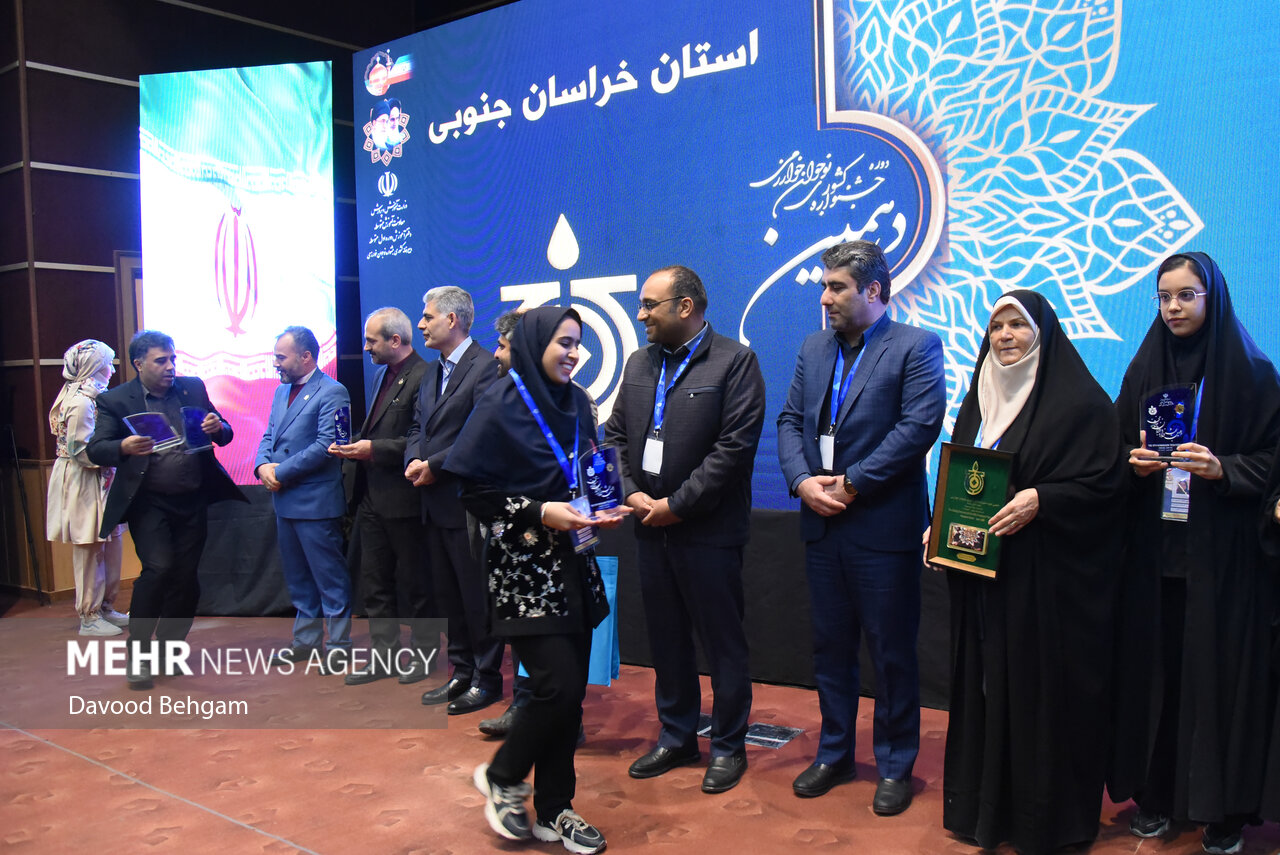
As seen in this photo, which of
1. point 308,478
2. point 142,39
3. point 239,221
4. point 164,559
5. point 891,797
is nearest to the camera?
point 891,797

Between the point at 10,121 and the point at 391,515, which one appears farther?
the point at 10,121

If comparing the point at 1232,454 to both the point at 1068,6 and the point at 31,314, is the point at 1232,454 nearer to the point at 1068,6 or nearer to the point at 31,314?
the point at 1068,6

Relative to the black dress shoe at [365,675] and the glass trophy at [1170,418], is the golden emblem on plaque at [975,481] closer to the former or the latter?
the glass trophy at [1170,418]

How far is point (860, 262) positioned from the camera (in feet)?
10.0

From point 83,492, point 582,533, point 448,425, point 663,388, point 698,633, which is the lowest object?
point 698,633

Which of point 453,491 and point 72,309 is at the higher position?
point 72,309

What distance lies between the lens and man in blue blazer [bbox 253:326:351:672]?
4.69 m

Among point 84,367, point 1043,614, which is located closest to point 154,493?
point 84,367

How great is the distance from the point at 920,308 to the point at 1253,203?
1221 millimetres

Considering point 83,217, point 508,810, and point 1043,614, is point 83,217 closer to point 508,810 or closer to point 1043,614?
point 508,810

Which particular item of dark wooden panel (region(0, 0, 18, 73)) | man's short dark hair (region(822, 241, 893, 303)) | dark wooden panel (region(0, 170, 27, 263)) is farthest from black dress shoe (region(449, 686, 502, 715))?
dark wooden panel (region(0, 0, 18, 73))

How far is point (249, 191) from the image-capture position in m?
6.20

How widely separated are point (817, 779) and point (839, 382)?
1269 mm

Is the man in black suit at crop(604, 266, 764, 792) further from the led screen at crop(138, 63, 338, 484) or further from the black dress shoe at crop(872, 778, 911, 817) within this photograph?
the led screen at crop(138, 63, 338, 484)
